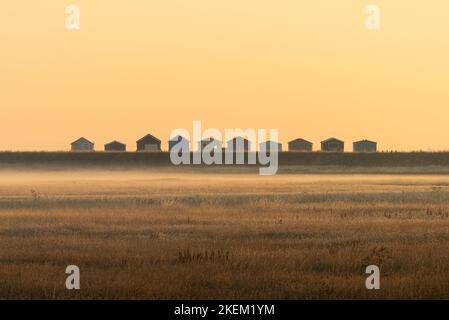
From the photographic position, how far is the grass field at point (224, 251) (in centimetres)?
1936

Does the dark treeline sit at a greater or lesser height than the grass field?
lesser

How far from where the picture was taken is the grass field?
19.4m

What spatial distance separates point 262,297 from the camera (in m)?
18.6

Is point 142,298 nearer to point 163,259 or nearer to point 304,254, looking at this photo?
point 163,259

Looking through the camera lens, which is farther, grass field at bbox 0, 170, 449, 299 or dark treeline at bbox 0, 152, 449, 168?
dark treeline at bbox 0, 152, 449, 168

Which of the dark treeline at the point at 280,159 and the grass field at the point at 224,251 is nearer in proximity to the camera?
the grass field at the point at 224,251

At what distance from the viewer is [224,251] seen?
2497 cm

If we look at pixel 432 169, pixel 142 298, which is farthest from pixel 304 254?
pixel 432 169

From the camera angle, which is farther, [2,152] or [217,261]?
[2,152]

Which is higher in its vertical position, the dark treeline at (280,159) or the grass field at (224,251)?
the grass field at (224,251)

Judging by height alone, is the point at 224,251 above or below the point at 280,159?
above

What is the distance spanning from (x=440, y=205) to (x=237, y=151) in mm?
109564

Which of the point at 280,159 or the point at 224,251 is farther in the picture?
the point at 280,159

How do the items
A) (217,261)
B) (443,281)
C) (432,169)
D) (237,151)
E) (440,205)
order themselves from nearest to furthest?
1. (443,281)
2. (217,261)
3. (440,205)
4. (432,169)
5. (237,151)
